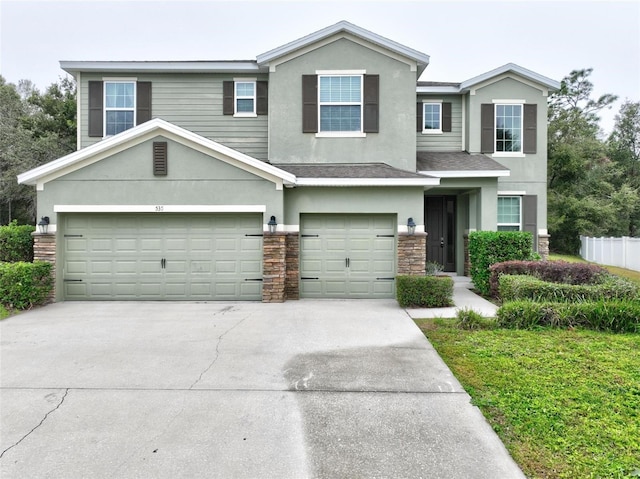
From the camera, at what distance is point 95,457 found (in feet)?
10.3

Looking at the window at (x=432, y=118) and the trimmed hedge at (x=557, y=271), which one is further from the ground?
the window at (x=432, y=118)

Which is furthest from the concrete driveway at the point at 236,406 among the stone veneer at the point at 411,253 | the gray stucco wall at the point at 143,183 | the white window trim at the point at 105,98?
the white window trim at the point at 105,98

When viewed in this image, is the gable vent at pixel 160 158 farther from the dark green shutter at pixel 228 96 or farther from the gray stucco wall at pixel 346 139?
the dark green shutter at pixel 228 96

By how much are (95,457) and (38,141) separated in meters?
24.3

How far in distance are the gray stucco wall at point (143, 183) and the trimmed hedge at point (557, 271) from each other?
266 inches

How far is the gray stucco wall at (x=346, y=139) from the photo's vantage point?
444 inches

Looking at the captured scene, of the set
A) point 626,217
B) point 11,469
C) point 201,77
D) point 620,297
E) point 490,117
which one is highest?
point 201,77

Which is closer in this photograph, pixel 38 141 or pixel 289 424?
pixel 289 424

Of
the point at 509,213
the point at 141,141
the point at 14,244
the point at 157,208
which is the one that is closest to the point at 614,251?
the point at 509,213

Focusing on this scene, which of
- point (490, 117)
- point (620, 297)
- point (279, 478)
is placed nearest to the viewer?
point (279, 478)

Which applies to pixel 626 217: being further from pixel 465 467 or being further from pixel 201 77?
pixel 465 467

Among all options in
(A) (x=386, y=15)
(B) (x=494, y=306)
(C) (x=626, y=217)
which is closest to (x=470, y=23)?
(A) (x=386, y=15)

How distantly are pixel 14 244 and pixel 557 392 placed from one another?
12.2 metres

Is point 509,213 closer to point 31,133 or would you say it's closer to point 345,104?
point 345,104
